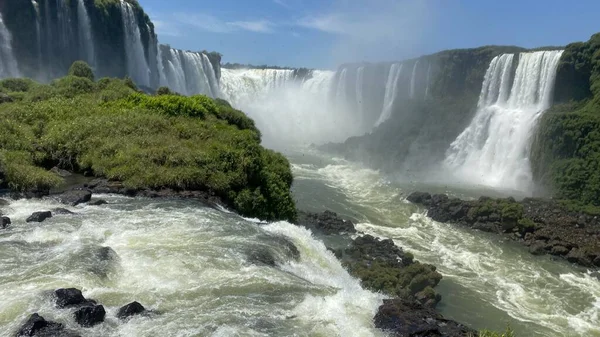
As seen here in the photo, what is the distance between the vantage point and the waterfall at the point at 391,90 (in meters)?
62.1

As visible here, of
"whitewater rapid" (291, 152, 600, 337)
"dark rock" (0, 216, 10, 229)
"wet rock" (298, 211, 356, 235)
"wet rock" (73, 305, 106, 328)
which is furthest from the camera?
"wet rock" (298, 211, 356, 235)

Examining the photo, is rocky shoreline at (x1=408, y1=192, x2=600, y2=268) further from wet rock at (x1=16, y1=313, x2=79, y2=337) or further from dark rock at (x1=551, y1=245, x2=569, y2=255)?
wet rock at (x1=16, y1=313, x2=79, y2=337)

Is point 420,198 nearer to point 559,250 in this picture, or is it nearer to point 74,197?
point 559,250

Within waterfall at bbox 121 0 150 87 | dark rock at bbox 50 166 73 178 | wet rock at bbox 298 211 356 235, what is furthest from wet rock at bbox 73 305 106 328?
waterfall at bbox 121 0 150 87

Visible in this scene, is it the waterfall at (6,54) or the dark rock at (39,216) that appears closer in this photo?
the dark rock at (39,216)

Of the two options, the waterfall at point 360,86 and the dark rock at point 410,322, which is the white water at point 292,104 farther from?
the dark rock at point 410,322

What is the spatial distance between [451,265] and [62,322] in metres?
18.8

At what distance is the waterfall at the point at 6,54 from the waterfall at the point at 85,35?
7845 millimetres

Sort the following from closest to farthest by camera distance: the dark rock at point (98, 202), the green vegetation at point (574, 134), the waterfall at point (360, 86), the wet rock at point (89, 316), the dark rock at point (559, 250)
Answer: the wet rock at point (89, 316), the dark rock at point (98, 202), the dark rock at point (559, 250), the green vegetation at point (574, 134), the waterfall at point (360, 86)

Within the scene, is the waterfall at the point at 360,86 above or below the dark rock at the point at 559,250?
above

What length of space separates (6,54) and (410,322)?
4554 cm

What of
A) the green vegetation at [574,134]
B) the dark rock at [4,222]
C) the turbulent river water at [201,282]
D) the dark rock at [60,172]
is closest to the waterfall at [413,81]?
the green vegetation at [574,134]

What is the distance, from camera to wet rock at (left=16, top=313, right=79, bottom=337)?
23.2ft

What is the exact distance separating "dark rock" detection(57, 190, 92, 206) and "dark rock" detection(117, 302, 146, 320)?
6.46 m
